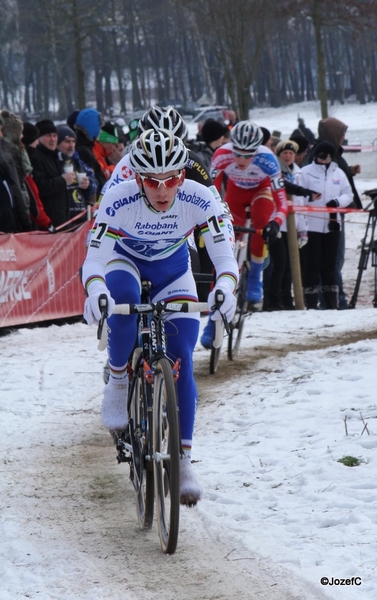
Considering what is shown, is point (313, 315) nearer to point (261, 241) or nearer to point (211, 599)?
point (261, 241)

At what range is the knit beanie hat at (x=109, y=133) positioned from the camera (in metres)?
12.6

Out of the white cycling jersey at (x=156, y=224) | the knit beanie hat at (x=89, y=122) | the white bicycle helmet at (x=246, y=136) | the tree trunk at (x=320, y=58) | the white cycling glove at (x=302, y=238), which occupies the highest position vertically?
the tree trunk at (x=320, y=58)

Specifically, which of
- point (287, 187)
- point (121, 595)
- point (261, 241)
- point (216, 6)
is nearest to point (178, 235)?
point (121, 595)

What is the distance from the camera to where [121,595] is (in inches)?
167

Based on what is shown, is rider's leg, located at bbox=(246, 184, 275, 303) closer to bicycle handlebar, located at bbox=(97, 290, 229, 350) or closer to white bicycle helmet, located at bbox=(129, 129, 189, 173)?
white bicycle helmet, located at bbox=(129, 129, 189, 173)

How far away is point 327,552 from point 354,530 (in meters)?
0.28

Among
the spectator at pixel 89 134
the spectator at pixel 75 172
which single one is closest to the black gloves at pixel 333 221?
the spectator at pixel 89 134

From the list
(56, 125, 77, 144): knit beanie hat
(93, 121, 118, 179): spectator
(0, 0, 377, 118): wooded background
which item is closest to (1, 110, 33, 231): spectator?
(56, 125, 77, 144): knit beanie hat

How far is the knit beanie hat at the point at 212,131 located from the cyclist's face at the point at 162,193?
21.6 feet

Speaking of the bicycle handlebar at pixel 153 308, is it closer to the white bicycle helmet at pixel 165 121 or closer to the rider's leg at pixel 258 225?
the white bicycle helmet at pixel 165 121

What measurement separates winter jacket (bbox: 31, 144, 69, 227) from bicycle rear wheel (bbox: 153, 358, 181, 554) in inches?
274

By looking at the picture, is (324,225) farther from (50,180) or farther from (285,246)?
(50,180)

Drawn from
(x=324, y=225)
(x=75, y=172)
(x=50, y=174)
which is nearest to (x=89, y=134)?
(x=75, y=172)

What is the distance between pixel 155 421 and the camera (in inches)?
184
